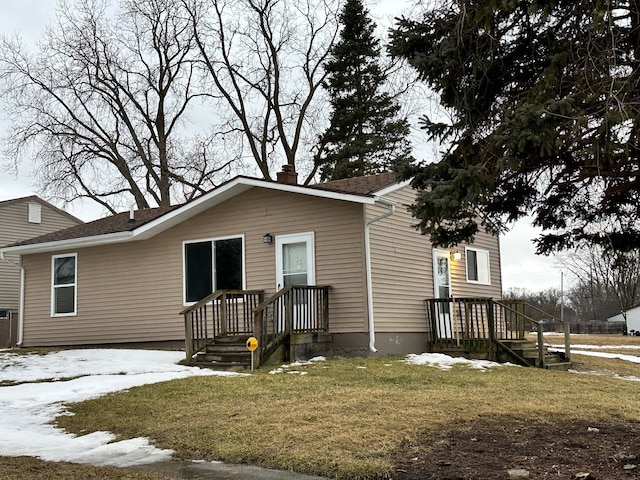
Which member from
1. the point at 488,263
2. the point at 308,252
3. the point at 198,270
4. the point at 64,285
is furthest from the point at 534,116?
the point at 64,285

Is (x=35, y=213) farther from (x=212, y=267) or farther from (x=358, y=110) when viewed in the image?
(x=358, y=110)

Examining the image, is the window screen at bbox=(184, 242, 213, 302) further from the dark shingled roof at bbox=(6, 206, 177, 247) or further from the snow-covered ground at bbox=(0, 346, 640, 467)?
the snow-covered ground at bbox=(0, 346, 640, 467)

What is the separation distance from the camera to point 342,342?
41.2 ft

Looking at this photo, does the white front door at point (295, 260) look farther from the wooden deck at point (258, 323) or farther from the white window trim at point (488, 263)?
the white window trim at point (488, 263)

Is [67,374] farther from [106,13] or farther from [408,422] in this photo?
[106,13]

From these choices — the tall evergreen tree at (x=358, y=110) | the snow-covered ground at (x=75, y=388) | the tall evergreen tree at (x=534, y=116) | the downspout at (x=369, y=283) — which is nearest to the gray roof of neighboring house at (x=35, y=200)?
the tall evergreen tree at (x=358, y=110)

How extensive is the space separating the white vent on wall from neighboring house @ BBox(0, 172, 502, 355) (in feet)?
25.2

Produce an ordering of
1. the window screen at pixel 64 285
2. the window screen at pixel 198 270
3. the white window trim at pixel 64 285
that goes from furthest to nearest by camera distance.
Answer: the window screen at pixel 64 285 → the white window trim at pixel 64 285 → the window screen at pixel 198 270

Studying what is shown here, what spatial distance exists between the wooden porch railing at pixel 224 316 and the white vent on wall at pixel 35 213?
13282mm

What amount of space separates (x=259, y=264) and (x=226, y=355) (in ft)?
8.70

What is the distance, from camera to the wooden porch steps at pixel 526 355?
12578 mm

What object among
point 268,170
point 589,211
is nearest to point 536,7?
point 589,211

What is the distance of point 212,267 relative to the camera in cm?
1426

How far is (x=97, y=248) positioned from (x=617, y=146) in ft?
43.4
